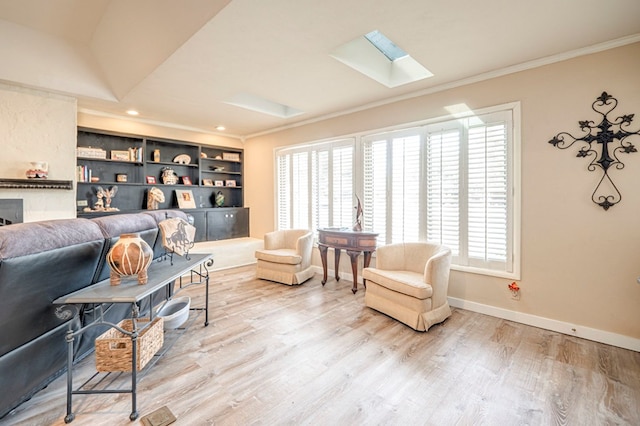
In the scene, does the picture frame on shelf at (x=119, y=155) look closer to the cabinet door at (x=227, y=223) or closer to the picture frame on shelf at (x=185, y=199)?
the picture frame on shelf at (x=185, y=199)

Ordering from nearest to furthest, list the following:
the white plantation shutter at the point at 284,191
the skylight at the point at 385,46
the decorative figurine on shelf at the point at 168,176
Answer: the skylight at the point at 385,46 < the decorative figurine on shelf at the point at 168,176 < the white plantation shutter at the point at 284,191

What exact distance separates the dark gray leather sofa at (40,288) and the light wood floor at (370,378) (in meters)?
0.27

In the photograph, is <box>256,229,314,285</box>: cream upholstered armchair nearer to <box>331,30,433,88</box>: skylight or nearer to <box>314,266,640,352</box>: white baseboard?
<box>314,266,640,352</box>: white baseboard

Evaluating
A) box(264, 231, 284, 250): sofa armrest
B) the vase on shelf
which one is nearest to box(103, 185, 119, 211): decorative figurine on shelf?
the vase on shelf

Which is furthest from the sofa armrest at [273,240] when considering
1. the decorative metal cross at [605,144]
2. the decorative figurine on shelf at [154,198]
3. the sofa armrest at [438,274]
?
the decorative metal cross at [605,144]

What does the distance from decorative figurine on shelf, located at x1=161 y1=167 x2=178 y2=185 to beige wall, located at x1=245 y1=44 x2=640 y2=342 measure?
4958mm

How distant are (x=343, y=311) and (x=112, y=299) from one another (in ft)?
7.54

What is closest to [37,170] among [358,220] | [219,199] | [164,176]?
[164,176]

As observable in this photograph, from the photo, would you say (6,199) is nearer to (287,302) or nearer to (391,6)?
(287,302)

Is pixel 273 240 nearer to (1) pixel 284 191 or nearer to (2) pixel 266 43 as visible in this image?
(1) pixel 284 191

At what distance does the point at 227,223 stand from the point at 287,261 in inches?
92.1

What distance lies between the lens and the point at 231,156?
6.15 metres

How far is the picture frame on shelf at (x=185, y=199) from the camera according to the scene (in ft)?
17.8

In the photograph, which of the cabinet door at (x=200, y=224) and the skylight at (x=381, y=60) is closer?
the skylight at (x=381, y=60)
